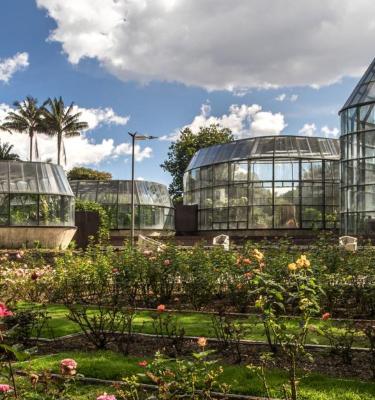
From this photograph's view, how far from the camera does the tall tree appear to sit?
64.7 metres

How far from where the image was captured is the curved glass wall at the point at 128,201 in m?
44.0

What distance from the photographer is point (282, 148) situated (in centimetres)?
3934

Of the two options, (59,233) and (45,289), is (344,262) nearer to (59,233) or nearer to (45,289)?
(45,289)

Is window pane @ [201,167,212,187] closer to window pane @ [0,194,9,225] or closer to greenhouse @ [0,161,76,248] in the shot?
greenhouse @ [0,161,76,248]

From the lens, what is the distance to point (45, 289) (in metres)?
13.6

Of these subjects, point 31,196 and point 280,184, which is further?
point 280,184

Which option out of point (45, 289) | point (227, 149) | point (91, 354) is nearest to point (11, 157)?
point (227, 149)

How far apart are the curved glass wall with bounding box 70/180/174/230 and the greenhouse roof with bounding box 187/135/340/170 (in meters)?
6.29

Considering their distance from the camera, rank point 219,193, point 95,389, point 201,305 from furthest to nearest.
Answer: point 219,193 < point 201,305 < point 95,389

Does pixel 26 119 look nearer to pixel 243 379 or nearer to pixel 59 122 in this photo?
pixel 59 122

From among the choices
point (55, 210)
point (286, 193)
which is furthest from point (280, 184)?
point (55, 210)

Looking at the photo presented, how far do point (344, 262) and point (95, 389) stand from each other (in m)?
7.36

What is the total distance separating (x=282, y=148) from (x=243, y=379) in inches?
1330

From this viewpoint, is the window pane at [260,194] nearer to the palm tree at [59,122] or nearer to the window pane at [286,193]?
the window pane at [286,193]
